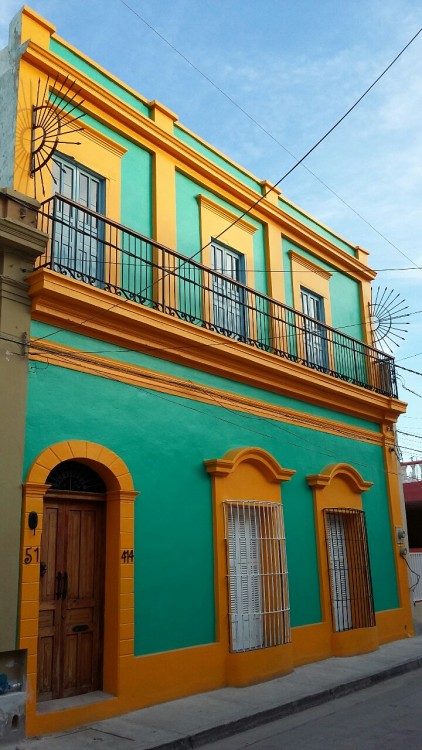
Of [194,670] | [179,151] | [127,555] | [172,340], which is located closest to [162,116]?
[179,151]

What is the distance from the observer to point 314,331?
1193 cm

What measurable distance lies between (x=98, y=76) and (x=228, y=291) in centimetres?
349

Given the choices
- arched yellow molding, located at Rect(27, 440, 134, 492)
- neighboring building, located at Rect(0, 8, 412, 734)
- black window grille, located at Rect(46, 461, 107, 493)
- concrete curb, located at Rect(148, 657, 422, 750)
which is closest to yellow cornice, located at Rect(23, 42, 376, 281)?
neighboring building, located at Rect(0, 8, 412, 734)

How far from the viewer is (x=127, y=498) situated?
7371mm

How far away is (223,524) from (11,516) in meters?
3.10

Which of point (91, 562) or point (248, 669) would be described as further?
point (248, 669)

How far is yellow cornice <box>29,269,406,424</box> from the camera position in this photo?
7.01 meters

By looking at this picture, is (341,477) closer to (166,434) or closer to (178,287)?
(166,434)

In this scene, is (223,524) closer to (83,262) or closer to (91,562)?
(91,562)

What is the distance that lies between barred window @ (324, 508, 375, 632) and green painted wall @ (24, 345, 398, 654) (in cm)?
89

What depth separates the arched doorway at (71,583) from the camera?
21.9ft

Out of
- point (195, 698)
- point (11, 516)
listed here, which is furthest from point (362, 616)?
point (11, 516)

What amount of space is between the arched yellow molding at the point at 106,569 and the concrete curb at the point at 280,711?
1.06 metres

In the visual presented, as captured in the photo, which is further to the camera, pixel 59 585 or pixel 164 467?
pixel 164 467
